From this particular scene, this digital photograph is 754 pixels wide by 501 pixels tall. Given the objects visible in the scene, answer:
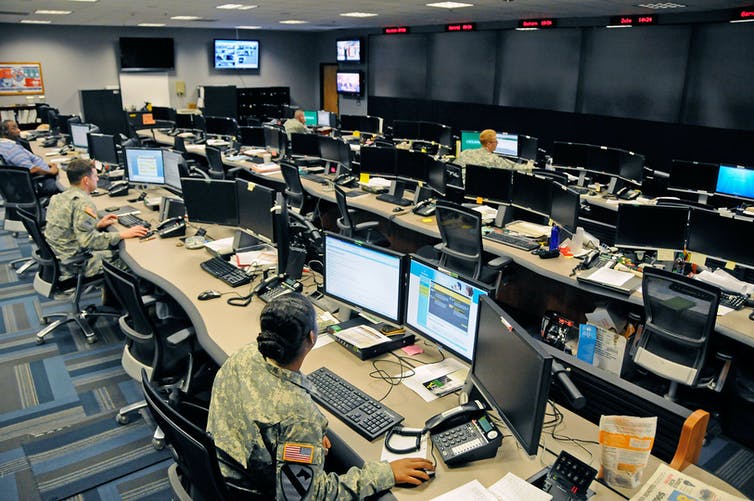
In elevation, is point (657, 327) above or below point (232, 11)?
below

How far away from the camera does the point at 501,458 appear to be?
184cm

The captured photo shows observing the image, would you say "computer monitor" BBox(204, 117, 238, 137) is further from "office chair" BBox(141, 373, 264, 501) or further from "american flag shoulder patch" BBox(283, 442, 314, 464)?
"american flag shoulder patch" BBox(283, 442, 314, 464)

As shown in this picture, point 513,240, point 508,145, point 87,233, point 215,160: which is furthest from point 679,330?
point 215,160

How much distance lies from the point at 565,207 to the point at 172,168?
3455 millimetres

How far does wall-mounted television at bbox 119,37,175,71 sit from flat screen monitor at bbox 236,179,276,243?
1104cm

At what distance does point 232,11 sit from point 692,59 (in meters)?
6.91

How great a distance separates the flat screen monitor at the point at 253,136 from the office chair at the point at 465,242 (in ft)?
15.6

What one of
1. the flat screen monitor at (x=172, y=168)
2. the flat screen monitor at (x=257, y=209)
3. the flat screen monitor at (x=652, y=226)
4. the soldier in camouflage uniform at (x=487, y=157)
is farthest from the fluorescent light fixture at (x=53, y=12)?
the flat screen monitor at (x=652, y=226)

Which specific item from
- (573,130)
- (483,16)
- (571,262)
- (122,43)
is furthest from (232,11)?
(571,262)

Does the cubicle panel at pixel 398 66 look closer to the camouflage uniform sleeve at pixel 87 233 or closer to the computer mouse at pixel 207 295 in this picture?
the camouflage uniform sleeve at pixel 87 233

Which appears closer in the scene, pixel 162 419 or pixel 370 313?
pixel 162 419

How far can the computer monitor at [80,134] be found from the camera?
8.00 m

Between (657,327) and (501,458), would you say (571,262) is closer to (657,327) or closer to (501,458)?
(657,327)

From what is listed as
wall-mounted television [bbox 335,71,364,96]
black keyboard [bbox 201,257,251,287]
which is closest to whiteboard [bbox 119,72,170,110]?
wall-mounted television [bbox 335,71,364,96]
